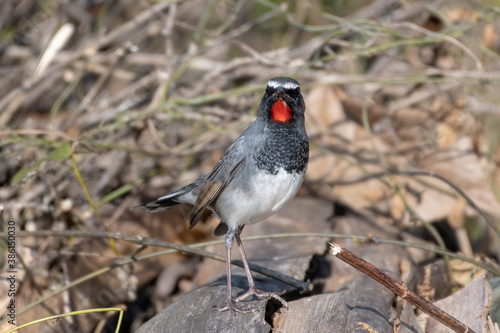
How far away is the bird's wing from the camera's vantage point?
3623 millimetres

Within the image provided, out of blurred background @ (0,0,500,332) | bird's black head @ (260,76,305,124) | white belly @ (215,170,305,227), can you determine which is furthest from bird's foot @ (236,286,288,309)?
bird's black head @ (260,76,305,124)

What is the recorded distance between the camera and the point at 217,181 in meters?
3.71

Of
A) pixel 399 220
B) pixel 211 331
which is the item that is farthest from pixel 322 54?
pixel 211 331

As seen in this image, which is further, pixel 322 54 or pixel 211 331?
pixel 322 54

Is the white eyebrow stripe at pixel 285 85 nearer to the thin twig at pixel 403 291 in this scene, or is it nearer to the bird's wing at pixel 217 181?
the bird's wing at pixel 217 181

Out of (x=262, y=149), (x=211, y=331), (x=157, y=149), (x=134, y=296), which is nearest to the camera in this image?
(x=211, y=331)

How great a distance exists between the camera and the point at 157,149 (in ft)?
16.9

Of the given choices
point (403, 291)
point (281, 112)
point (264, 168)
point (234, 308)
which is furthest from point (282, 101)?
point (403, 291)

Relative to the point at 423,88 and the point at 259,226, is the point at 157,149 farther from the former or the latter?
the point at 423,88

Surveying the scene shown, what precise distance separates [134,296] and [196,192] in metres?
1.13

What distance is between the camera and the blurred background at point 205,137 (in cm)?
455

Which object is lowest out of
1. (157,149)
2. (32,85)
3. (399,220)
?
(399,220)

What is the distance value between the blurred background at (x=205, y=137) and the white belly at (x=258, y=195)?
67 centimetres

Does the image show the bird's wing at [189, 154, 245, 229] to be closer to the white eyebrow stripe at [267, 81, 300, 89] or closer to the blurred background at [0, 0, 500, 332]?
the white eyebrow stripe at [267, 81, 300, 89]
